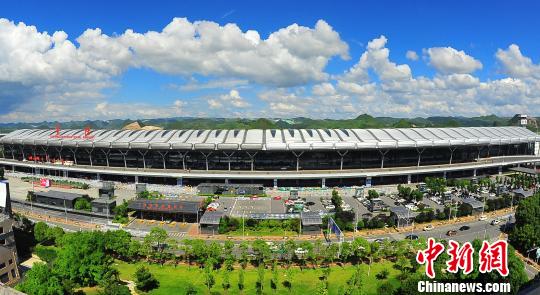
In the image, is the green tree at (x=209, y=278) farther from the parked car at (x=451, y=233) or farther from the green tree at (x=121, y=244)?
the parked car at (x=451, y=233)

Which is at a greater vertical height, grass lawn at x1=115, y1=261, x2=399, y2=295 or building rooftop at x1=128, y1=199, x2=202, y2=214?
building rooftop at x1=128, y1=199, x2=202, y2=214

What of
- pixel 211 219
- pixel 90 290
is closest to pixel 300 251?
pixel 211 219

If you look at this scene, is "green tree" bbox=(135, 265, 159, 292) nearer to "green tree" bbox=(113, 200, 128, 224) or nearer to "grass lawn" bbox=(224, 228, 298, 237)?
"grass lawn" bbox=(224, 228, 298, 237)

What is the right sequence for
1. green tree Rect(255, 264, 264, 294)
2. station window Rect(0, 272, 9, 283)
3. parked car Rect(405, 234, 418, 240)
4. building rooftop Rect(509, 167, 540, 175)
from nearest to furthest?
green tree Rect(255, 264, 264, 294), station window Rect(0, 272, 9, 283), parked car Rect(405, 234, 418, 240), building rooftop Rect(509, 167, 540, 175)

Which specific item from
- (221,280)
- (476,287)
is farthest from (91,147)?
(476,287)

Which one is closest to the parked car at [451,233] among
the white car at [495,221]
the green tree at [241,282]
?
the white car at [495,221]

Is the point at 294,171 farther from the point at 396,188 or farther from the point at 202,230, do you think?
the point at 202,230

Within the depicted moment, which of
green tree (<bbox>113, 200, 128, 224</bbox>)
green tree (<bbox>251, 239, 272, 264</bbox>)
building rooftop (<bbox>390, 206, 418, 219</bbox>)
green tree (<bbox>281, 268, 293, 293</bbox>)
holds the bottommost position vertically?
green tree (<bbox>281, 268, 293, 293</bbox>)

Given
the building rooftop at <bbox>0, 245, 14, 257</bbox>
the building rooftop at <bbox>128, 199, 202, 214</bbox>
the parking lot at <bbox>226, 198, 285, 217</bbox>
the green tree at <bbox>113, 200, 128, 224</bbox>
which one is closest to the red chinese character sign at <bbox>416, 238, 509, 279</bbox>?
the parking lot at <bbox>226, 198, 285, 217</bbox>
